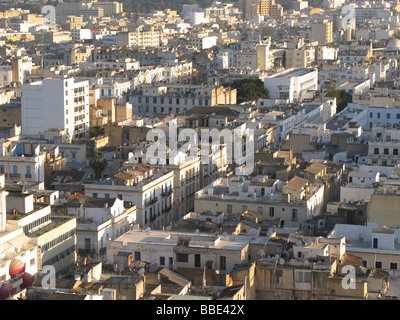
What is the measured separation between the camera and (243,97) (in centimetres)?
6669

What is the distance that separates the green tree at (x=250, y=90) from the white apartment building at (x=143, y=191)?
3022 centimetres

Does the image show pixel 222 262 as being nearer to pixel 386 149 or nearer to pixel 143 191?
pixel 143 191

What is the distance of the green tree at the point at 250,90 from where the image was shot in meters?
65.7

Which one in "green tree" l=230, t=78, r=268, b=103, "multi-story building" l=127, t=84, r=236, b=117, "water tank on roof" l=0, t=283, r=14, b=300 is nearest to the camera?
"water tank on roof" l=0, t=283, r=14, b=300

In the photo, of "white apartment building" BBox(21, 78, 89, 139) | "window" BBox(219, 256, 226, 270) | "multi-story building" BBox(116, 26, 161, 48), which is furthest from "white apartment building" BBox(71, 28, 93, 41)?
"window" BBox(219, 256, 226, 270)

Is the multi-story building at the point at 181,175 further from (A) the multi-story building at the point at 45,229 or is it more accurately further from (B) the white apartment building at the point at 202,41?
(B) the white apartment building at the point at 202,41

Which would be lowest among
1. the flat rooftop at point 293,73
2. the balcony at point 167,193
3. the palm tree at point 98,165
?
the balcony at point 167,193

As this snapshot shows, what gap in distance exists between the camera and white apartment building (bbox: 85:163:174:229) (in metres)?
33.4

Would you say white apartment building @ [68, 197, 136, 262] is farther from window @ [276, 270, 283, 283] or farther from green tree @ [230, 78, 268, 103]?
green tree @ [230, 78, 268, 103]

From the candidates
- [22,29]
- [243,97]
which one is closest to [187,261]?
[243,97]

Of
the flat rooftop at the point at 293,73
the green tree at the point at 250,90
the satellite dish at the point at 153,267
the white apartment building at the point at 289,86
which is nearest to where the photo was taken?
the satellite dish at the point at 153,267

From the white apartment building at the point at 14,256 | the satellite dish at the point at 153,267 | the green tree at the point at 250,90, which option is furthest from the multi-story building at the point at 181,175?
the green tree at the point at 250,90

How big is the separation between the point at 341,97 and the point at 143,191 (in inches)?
1350

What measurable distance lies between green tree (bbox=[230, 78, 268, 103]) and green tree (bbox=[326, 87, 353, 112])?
4622 mm
